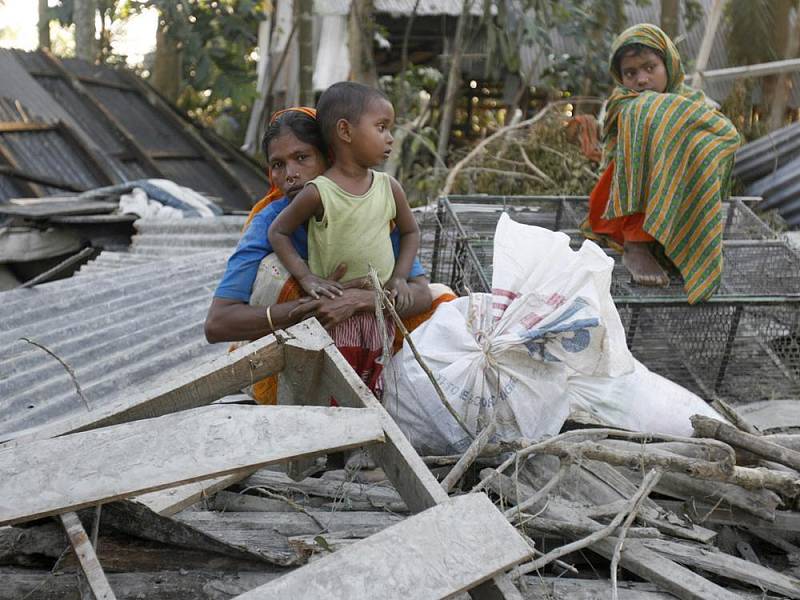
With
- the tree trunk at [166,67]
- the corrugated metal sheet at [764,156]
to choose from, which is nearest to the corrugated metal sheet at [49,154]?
the tree trunk at [166,67]

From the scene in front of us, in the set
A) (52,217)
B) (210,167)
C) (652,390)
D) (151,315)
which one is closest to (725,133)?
(652,390)

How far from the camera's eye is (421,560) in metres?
1.40

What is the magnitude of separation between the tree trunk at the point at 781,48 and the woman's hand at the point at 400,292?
29.1 feet

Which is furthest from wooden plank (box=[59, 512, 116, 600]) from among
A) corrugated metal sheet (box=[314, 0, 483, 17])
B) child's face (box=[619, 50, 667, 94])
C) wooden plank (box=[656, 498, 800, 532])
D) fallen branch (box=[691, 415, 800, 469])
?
corrugated metal sheet (box=[314, 0, 483, 17])

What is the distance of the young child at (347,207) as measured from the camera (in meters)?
2.38

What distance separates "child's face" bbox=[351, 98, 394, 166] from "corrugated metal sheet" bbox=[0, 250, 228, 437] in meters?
1.45

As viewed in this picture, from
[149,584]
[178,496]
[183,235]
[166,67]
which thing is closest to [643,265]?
[178,496]

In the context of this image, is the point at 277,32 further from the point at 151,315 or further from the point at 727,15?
the point at 151,315

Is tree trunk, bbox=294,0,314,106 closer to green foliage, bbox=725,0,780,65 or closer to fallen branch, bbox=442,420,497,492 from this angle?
green foliage, bbox=725,0,780,65

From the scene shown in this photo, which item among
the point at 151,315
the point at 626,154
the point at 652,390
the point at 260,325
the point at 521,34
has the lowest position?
the point at 151,315

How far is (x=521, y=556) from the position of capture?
146 centimetres

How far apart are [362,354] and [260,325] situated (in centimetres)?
33

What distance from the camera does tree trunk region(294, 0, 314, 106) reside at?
794 cm

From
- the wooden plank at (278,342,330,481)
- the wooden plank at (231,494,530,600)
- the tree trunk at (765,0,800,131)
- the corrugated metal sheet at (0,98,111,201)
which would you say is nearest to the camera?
the wooden plank at (231,494,530,600)
